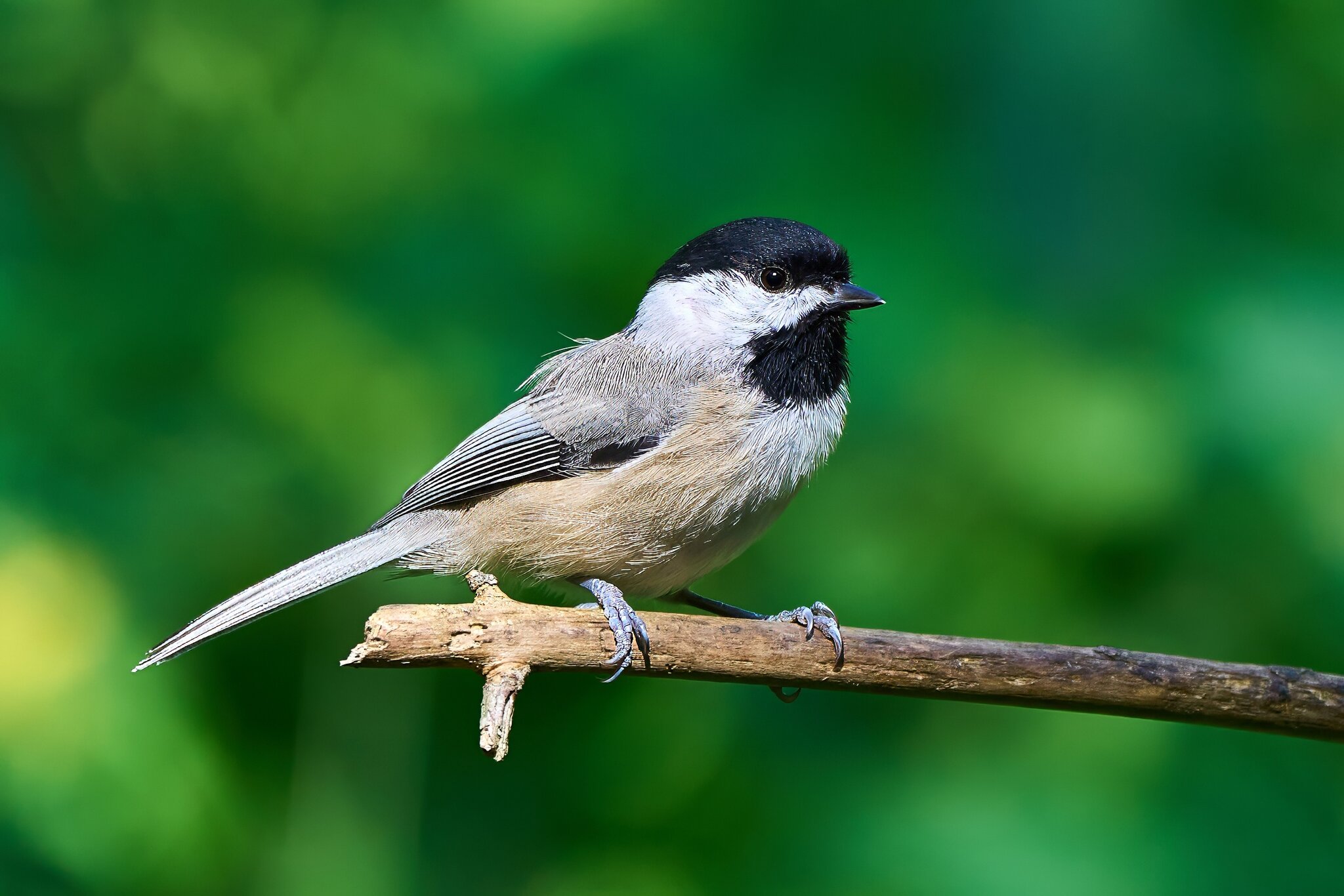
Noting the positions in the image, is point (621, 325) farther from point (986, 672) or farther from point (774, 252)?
point (986, 672)

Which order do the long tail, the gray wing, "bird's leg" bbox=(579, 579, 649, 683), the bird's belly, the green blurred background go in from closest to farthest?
1. "bird's leg" bbox=(579, 579, 649, 683)
2. the long tail
3. the bird's belly
4. the gray wing
5. the green blurred background

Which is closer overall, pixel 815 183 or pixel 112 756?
pixel 112 756

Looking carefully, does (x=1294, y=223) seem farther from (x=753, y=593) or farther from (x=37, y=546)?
(x=37, y=546)

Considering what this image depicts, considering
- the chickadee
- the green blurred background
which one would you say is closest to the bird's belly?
the chickadee

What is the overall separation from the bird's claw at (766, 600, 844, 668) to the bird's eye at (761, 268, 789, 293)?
3.07 ft

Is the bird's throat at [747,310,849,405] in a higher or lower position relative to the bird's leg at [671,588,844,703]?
higher

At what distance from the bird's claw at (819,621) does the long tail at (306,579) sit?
1.02 metres

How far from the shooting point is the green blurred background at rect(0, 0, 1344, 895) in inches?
138

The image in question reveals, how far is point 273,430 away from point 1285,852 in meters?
3.65

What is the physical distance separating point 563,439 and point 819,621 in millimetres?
904

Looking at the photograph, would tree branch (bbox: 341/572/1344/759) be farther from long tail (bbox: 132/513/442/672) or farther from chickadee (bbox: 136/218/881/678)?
long tail (bbox: 132/513/442/672)

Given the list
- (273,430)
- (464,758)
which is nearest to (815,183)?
(273,430)

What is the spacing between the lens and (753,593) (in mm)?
3744

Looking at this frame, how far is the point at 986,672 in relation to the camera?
8.14ft
